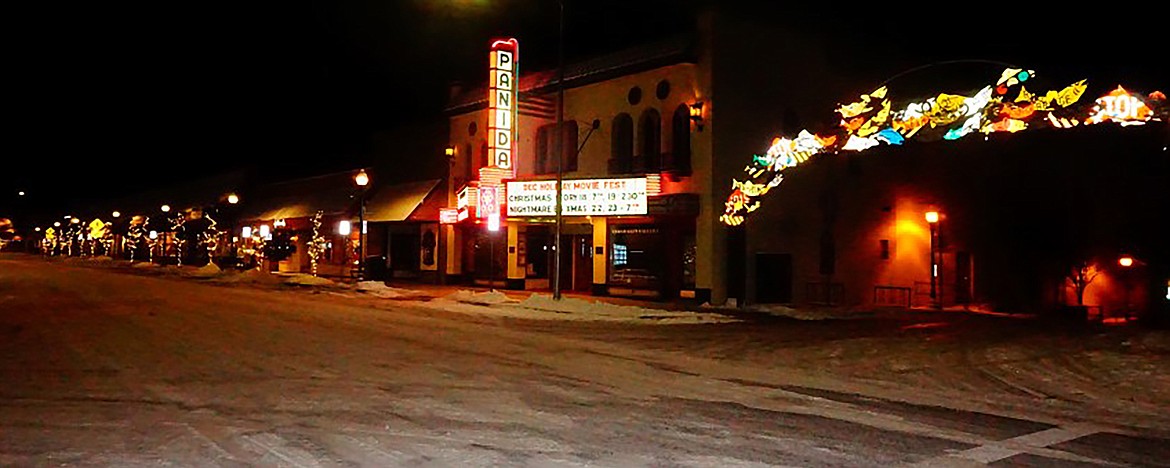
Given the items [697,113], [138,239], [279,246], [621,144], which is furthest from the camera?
[138,239]

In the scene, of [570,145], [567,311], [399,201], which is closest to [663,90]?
[570,145]

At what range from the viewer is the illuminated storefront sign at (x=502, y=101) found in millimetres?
29469

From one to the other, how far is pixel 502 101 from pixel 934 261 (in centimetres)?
1470

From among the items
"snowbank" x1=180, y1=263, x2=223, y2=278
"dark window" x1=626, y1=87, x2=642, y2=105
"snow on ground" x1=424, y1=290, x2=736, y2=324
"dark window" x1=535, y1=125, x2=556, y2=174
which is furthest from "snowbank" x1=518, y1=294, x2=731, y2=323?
A: "snowbank" x1=180, y1=263, x2=223, y2=278

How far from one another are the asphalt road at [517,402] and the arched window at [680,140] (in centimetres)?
966

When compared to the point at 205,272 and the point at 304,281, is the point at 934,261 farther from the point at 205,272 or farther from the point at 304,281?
the point at 205,272

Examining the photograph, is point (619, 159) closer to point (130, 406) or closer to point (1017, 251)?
point (1017, 251)

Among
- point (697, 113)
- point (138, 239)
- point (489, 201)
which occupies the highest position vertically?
point (697, 113)

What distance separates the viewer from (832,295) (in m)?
28.2

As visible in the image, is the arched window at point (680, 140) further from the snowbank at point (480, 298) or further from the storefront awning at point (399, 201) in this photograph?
the storefront awning at point (399, 201)

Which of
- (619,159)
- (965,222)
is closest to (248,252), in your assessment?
(619,159)

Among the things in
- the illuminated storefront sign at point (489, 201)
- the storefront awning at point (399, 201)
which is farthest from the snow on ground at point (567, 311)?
the storefront awning at point (399, 201)

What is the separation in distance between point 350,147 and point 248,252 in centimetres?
829

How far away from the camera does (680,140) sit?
2722 centimetres
